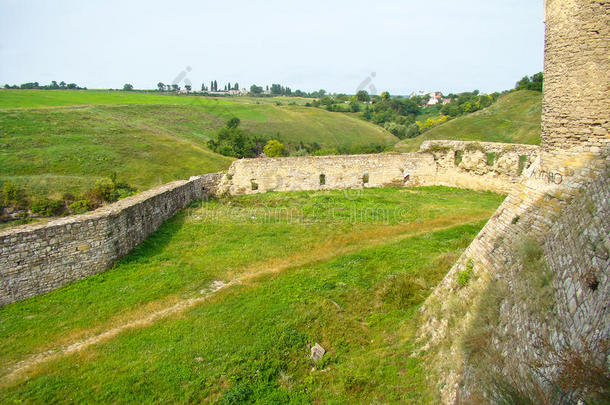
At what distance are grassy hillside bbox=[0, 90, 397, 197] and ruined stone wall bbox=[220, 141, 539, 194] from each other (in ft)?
62.5

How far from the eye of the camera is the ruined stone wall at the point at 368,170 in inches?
761

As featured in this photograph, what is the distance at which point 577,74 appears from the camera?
227 inches

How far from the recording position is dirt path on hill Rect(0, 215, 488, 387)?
642 centimetres

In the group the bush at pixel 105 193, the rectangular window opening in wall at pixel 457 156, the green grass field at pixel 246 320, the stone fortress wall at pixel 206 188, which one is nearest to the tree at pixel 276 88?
the bush at pixel 105 193

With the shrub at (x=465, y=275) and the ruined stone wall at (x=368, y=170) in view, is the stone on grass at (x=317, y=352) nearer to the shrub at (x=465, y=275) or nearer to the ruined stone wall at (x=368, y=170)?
the shrub at (x=465, y=275)

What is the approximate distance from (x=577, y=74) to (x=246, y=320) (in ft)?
23.1

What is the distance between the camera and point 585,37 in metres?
5.66

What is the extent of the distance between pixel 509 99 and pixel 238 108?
188 feet

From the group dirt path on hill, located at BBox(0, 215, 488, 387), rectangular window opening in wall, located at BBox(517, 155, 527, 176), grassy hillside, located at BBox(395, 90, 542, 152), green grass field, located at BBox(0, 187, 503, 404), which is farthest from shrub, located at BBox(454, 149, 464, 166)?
grassy hillside, located at BBox(395, 90, 542, 152)

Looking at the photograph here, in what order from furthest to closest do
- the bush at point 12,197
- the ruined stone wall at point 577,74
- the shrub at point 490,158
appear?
the bush at point 12,197, the shrub at point 490,158, the ruined stone wall at point 577,74

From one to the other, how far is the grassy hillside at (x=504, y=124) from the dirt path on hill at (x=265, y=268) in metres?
30.7

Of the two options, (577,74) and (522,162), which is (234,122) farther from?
(577,74)

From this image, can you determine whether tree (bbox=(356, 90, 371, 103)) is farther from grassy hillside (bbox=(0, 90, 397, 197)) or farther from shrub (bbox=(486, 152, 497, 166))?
shrub (bbox=(486, 152, 497, 166))

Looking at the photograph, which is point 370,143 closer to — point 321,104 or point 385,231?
point 321,104
